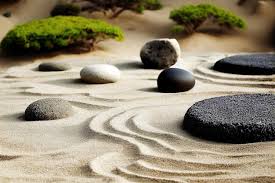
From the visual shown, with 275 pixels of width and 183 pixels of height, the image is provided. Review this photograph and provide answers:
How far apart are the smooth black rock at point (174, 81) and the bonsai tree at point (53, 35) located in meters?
4.45

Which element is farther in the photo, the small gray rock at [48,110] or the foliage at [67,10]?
the foliage at [67,10]

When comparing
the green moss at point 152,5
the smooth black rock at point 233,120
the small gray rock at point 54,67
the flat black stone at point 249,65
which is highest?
the green moss at point 152,5

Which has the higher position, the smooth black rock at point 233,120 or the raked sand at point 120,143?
the smooth black rock at point 233,120

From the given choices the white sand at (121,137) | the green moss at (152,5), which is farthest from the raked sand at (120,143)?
the green moss at (152,5)

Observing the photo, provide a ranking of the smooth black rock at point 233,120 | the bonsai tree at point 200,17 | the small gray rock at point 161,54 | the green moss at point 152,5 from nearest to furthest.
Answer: the smooth black rock at point 233,120, the small gray rock at point 161,54, the bonsai tree at point 200,17, the green moss at point 152,5

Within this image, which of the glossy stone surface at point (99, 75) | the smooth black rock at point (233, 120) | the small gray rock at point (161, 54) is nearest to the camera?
the smooth black rock at point (233, 120)

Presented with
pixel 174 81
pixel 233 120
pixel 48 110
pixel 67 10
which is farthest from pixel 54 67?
pixel 67 10

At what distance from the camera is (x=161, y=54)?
9445 mm

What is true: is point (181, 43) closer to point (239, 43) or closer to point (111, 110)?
point (239, 43)

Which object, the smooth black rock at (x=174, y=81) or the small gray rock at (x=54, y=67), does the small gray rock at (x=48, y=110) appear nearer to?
the smooth black rock at (x=174, y=81)

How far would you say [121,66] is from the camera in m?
9.80

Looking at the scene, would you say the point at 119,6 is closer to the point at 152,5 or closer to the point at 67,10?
the point at 152,5

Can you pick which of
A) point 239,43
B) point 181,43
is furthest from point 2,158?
point 239,43

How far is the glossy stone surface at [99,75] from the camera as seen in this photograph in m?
8.23
